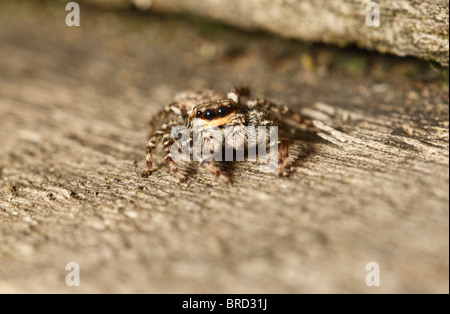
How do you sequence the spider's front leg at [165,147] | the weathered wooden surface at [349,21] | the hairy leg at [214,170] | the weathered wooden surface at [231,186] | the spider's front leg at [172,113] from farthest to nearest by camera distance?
the spider's front leg at [172,113] → the weathered wooden surface at [349,21] → the spider's front leg at [165,147] → the hairy leg at [214,170] → the weathered wooden surface at [231,186]

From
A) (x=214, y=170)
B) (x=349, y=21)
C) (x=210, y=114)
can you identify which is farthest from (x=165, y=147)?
(x=349, y=21)

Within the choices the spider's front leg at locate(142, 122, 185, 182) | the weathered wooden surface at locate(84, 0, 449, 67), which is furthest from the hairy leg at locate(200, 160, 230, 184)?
the weathered wooden surface at locate(84, 0, 449, 67)

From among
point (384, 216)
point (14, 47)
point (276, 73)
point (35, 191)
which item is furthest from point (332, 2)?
point (14, 47)

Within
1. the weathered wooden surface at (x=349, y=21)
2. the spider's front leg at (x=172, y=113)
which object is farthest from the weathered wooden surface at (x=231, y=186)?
the weathered wooden surface at (x=349, y=21)

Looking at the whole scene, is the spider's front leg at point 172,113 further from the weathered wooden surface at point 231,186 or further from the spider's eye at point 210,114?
the spider's eye at point 210,114

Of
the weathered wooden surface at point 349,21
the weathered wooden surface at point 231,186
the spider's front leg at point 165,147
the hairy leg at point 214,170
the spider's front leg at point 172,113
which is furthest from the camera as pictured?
the spider's front leg at point 172,113

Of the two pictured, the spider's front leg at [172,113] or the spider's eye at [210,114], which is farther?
the spider's front leg at [172,113]

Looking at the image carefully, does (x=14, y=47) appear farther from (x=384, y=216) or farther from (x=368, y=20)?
(x=384, y=216)
